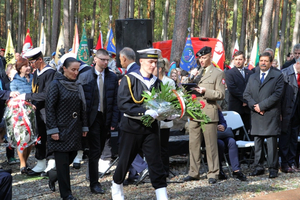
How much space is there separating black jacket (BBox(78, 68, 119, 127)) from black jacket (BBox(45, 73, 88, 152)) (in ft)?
1.43

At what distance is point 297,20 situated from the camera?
88.5 ft

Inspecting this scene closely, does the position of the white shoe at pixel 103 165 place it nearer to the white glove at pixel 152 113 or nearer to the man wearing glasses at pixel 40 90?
the man wearing glasses at pixel 40 90

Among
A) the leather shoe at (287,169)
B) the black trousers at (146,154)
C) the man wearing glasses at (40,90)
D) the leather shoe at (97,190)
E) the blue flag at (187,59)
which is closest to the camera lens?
the black trousers at (146,154)

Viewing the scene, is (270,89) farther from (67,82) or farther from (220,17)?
(220,17)

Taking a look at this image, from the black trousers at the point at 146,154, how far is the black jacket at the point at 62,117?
32.2 inches

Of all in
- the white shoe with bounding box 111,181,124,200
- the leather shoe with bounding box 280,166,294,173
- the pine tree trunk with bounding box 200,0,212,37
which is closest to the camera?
the white shoe with bounding box 111,181,124,200

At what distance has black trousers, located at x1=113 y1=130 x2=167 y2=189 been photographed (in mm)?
5254

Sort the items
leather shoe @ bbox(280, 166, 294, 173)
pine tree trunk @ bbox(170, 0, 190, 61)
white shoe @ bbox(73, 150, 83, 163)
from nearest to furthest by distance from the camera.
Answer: leather shoe @ bbox(280, 166, 294, 173), white shoe @ bbox(73, 150, 83, 163), pine tree trunk @ bbox(170, 0, 190, 61)

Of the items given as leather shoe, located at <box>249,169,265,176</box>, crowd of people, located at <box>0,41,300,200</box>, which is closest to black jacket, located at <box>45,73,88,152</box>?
crowd of people, located at <box>0,41,300,200</box>

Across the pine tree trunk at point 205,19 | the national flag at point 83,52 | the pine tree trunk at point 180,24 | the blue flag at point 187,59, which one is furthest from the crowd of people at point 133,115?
the pine tree trunk at point 205,19

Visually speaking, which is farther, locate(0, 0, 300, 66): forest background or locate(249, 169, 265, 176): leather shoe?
locate(0, 0, 300, 66): forest background

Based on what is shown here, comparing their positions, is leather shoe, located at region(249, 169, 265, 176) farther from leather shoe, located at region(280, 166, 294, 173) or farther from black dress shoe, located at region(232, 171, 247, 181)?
leather shoe, located at region(280, 166, 294, 173)

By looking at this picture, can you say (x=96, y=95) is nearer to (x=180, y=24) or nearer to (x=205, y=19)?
(x=180, y=24)

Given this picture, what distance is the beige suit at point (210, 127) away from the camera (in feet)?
23.1
